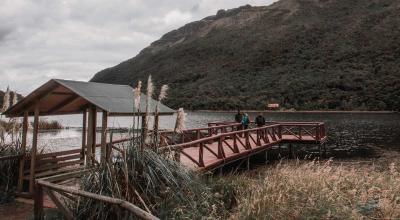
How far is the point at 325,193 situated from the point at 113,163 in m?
3.93

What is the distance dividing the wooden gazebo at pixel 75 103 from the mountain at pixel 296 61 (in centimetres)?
7261

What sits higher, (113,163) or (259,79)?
(259,79)

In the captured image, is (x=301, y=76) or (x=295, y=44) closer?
(x=301, y=76)

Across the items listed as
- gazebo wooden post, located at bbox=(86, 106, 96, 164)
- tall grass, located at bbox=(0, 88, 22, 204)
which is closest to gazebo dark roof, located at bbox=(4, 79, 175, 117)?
gazebo wooden post, located at bbox=(86, 106, 96, 164)

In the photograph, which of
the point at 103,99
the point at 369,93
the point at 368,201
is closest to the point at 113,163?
the point at 103,99

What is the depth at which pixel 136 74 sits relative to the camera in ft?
477

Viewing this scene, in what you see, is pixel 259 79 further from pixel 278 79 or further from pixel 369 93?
pixel 369 93

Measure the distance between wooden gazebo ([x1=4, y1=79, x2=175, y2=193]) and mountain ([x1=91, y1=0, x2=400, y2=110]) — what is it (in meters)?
72.6

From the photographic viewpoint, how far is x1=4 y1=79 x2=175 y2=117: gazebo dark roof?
30.6 feet

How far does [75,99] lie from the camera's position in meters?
11.2

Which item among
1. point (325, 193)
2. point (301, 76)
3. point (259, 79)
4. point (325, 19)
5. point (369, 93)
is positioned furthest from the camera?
point (325, 19)

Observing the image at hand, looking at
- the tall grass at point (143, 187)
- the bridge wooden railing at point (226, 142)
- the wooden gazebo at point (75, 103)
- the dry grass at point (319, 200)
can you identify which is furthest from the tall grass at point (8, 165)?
the dry grass at point (319, 200)

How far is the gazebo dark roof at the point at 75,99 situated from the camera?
9.34 m

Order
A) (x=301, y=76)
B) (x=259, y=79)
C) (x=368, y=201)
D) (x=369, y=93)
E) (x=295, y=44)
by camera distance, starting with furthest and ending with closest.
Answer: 1. (x=295, y=44)
2. (x=259, y=79)
3. (x=301, y=76)
4. (x=369, y=93)
5. (x=368, y=201)
